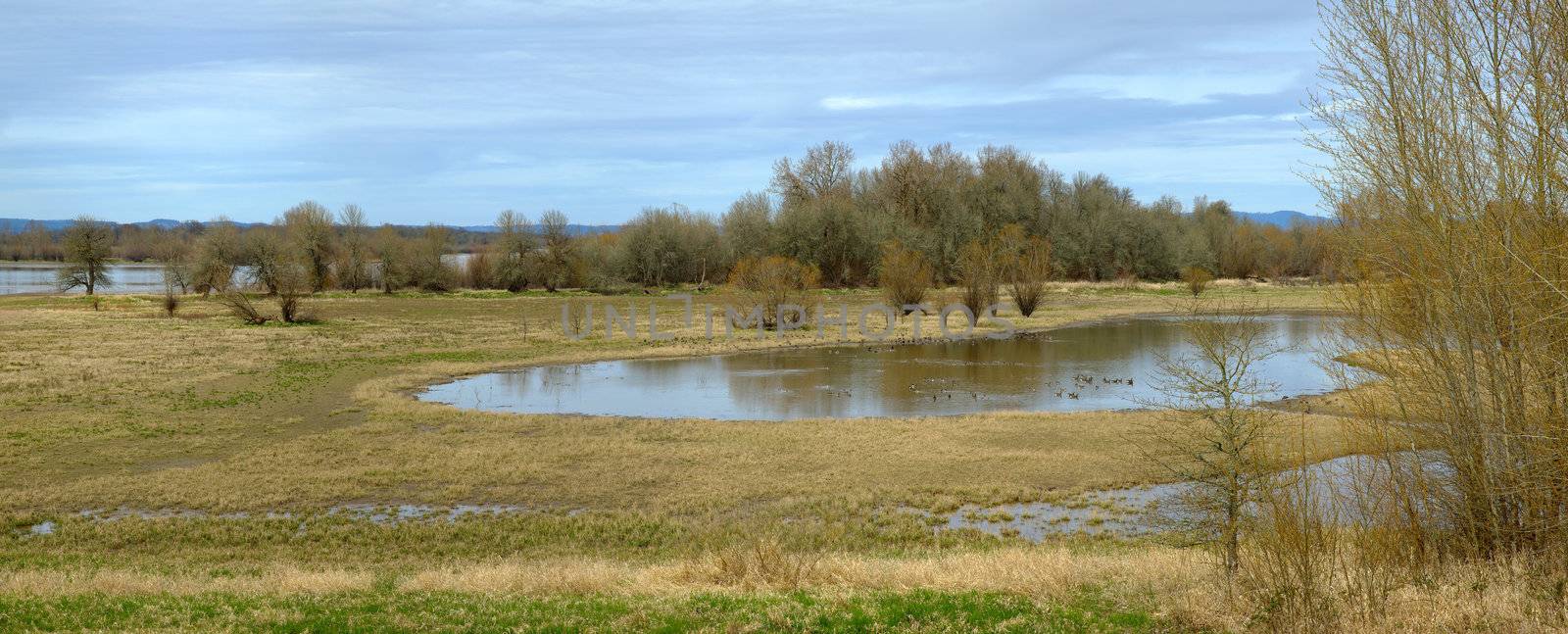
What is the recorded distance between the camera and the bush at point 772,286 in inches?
1645

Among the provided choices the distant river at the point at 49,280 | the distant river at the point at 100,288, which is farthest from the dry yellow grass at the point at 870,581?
the distant river at the point at 49,280

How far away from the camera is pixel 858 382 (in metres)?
27.1

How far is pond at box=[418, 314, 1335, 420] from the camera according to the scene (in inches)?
908

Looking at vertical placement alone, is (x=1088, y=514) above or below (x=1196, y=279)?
below

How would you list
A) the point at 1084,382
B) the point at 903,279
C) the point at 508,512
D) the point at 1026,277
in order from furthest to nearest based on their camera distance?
the point at 1026,277 < the point at 903,279 < the point at 1084,382 < the point at 508,512

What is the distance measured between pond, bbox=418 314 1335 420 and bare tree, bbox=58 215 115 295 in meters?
49.0

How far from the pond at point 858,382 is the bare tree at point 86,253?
161 feet

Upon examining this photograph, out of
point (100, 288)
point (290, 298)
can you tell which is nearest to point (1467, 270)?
point (290, 298)

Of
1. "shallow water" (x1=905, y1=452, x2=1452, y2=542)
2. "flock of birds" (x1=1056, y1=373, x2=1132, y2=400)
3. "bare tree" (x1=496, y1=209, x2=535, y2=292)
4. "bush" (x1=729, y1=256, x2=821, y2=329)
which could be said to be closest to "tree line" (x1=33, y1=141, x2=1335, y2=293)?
"bare tree" (x1=496, y1=209, x2=535, y2=292)

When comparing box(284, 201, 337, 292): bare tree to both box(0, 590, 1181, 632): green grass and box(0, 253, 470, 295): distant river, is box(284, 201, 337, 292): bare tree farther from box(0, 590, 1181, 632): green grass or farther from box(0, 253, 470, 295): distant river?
box(0, 590, 1181, 632): green grass

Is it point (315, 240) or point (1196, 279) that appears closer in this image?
point (1196, 279)

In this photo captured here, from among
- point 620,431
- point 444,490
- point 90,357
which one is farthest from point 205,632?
point 90,357

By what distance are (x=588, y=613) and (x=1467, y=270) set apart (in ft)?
24.4

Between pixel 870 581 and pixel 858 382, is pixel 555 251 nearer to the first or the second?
pixel 858 382
